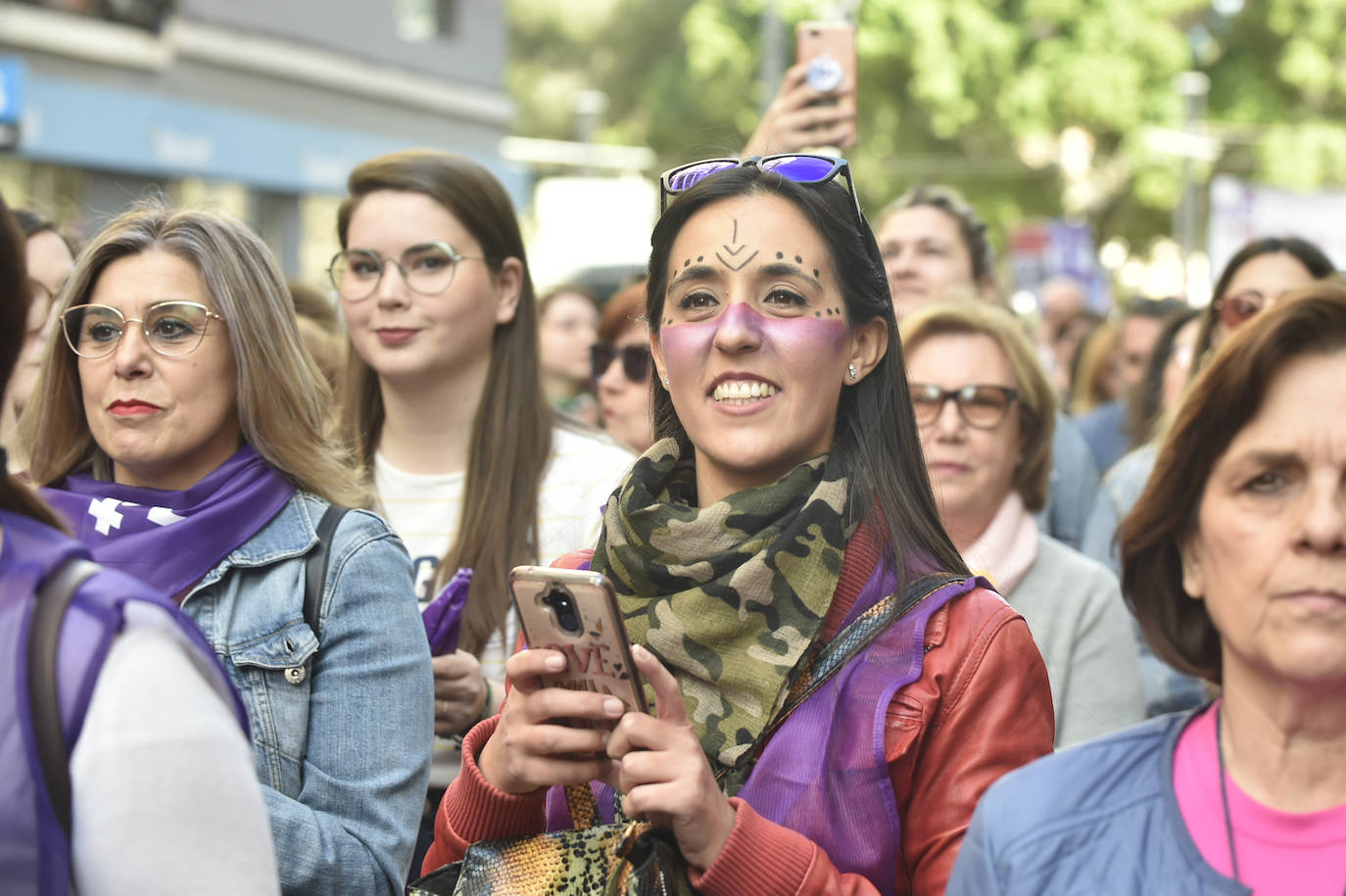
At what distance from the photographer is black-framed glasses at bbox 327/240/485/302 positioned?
436 cm

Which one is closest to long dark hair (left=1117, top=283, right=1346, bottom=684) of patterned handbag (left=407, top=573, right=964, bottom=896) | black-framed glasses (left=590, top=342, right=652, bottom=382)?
patterned handbag (left=407, top=573, right=964, bottom=896)

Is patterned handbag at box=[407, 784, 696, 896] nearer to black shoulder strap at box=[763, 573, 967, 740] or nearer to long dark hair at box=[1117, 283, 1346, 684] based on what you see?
black shoulder strap at box=[763, 573, 967, 740]

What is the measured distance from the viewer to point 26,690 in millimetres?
1611

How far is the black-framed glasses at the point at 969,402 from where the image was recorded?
4555mm

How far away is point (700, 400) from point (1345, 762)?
48.9 inches

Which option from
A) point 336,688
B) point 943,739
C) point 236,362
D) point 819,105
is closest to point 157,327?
point 236,362

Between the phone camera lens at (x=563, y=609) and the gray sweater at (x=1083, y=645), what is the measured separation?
7.45ft

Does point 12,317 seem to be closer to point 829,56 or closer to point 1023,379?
point 1023,379

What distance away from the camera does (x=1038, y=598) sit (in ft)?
14.2

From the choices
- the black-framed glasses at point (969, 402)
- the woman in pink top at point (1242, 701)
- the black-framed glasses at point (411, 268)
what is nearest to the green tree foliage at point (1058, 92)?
the black-framed glasses at point (969, 402)

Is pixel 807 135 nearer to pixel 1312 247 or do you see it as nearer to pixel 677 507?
pixel 1312 247

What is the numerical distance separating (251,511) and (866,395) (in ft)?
3.90

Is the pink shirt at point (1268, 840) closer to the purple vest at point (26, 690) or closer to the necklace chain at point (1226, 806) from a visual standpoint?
the necklace chain at point (1226, 806)

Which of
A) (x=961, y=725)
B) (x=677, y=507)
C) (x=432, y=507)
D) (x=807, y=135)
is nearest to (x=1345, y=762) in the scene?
(x=961, y=725)
